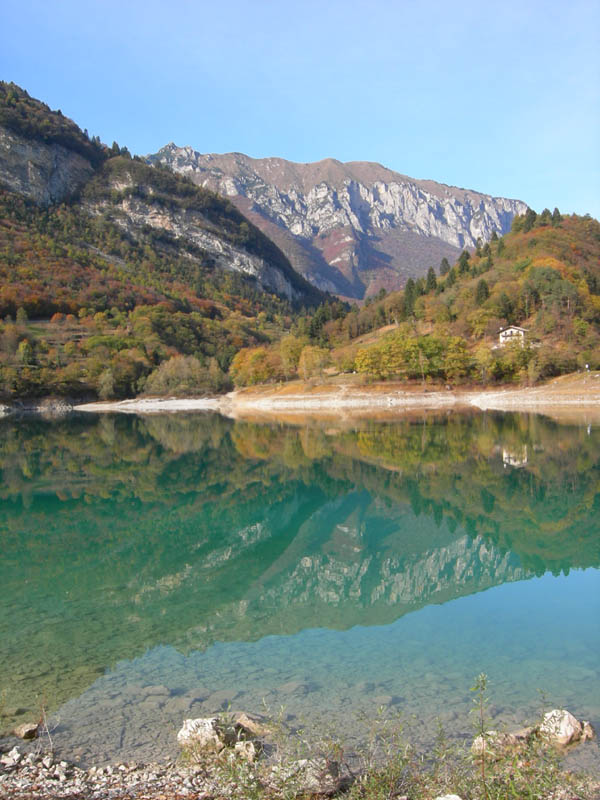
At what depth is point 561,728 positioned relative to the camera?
5.57m

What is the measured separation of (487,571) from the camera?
41.1ft

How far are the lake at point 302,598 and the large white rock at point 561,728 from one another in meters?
0.21

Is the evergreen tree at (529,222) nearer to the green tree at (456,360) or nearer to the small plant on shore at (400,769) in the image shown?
the green tree at (456,360)

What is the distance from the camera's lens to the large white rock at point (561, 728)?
215 inches

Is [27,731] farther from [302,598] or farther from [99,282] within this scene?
[99,282]

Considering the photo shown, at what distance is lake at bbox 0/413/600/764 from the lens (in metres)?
6.82

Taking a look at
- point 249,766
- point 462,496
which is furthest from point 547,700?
point 462,496

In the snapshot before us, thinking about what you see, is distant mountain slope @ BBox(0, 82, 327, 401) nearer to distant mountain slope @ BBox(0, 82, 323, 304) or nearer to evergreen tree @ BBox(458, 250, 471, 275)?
distant mountain slope @ BBox(0, 82, 323, 304)

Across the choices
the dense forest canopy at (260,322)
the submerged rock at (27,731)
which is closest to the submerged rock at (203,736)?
the submerged rock at (27,731)

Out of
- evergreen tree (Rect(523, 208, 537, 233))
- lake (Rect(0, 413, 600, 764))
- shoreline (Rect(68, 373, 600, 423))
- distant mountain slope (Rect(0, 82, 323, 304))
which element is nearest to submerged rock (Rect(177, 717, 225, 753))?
lake (Rect(0, 413, 600, 764))

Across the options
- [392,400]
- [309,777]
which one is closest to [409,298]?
[392,400]

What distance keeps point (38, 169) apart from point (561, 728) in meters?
195

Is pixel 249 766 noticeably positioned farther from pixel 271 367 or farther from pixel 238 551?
pixel 271 367

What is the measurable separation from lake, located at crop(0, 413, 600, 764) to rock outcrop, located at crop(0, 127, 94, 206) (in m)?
165
